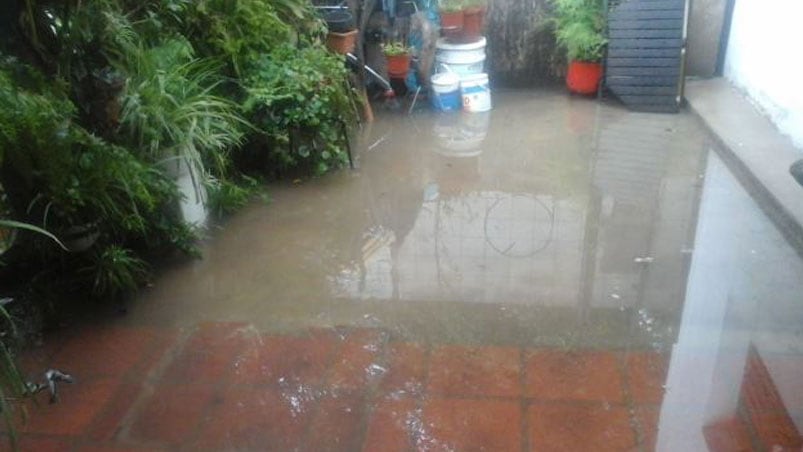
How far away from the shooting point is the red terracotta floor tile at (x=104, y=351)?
2.49m

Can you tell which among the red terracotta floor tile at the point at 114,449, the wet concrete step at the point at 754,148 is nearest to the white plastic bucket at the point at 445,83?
the wet concrete step at the point at 754,148

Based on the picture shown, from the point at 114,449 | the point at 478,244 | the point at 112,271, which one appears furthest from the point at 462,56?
the point at 114,449

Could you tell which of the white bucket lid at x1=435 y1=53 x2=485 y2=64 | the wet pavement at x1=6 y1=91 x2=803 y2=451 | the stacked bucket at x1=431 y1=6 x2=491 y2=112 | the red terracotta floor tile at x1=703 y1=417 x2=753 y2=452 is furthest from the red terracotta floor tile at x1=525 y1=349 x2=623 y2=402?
the white bucket lid at x1=435 y1=53 x2=485 y2=64

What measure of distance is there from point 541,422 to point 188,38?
274cm

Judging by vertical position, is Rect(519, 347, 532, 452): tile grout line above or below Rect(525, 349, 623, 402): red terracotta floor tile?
above

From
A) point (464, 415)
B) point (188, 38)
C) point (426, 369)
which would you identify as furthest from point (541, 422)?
point (188, 38)

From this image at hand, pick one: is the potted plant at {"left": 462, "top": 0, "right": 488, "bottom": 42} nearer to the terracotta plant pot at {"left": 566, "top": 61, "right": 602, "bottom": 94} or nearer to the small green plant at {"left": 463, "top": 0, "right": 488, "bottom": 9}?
the small green plant at {"left": 463, "top": 0, "right": 488, "bottom": 9}

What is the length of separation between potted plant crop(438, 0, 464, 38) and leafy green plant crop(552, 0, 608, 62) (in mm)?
740

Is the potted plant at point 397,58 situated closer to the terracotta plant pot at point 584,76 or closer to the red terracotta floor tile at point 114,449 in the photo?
the terracotta plant pot at point 584,76

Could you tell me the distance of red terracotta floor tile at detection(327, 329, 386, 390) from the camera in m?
2.40

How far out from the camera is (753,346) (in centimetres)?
251

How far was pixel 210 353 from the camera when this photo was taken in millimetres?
2568

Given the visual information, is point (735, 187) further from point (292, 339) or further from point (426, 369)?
point (292, 339)

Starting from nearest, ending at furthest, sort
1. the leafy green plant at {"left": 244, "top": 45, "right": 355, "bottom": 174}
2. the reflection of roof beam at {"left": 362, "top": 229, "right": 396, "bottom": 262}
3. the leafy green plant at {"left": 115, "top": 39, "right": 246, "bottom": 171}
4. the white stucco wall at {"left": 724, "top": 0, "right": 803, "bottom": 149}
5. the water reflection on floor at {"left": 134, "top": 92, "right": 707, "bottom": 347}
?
the water reflection on floor at {"left": 134, "top": 92, "right": 707, "bottom": 347} < the leafy green plant at {"left": 115, "top": 39, "right": 246, "bottom": 171} < the reflection of roof beam at {"left": 362, "top": 229, "right": 396, "bottom": 262} < the leafy green plant at {"left": 244, "top": 45, "right": 355, "bottom": 174} < the white stucco wall at {"left": 724, "top": 0, "right": 803, "bottom": 149}
